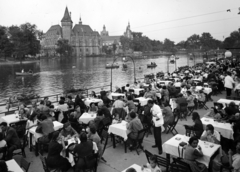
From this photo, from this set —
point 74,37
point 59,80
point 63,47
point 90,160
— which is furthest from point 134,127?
point 74,37

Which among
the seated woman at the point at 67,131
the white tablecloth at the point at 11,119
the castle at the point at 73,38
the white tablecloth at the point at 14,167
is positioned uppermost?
the castle at the point at 73,38

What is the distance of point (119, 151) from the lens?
711 centimetres

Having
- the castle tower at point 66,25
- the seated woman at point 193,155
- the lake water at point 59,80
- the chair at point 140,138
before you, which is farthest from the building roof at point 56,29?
the seated woman at point 193,155

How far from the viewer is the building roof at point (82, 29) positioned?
454ft

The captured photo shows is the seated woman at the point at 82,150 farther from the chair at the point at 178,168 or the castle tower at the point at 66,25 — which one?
the castle tower at the point at 66,25

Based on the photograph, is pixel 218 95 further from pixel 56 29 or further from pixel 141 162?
pixel 56 29

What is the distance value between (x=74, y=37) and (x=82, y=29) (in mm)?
9328

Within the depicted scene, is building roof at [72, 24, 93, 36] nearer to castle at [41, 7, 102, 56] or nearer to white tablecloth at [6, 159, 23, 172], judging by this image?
castle at [41, 7, 102, 56]

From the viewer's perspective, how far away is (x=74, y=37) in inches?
5344

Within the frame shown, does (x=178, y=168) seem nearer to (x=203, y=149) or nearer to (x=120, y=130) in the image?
(x=203, y=149)

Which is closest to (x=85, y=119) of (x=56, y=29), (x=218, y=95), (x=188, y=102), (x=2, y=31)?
(x=188, y=102)

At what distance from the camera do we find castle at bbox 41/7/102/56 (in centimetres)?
13312

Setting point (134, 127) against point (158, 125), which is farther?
point (134, 127)

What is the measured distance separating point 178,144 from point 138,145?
1.87 m
